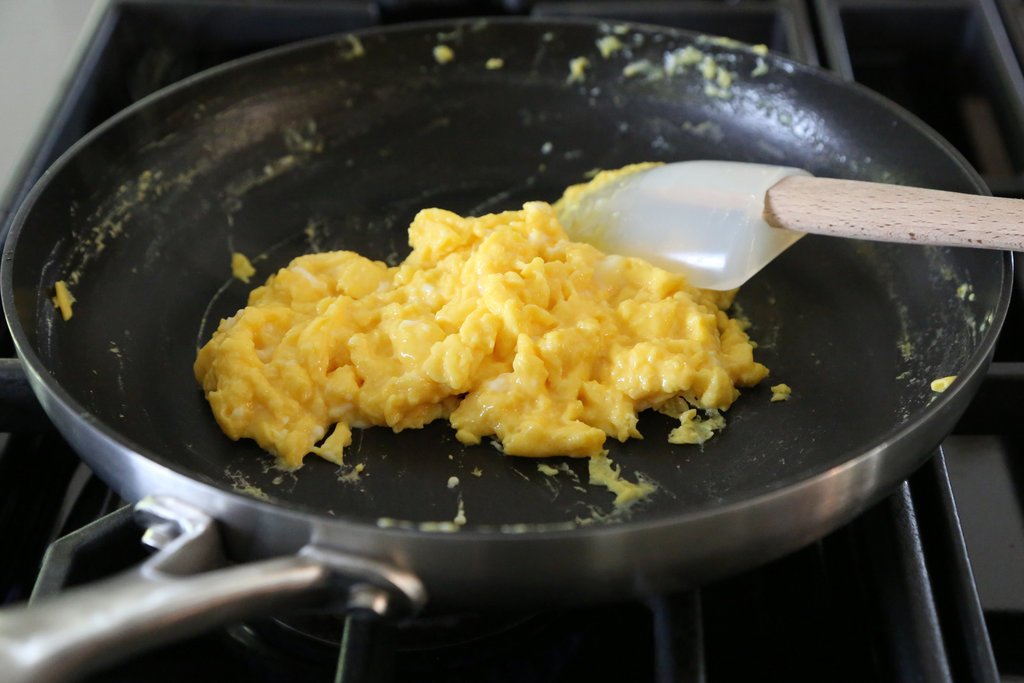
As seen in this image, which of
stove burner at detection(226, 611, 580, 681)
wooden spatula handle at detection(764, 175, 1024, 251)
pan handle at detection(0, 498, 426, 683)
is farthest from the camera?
wooden spatula handle at detection(764, 175, 1024, 251)

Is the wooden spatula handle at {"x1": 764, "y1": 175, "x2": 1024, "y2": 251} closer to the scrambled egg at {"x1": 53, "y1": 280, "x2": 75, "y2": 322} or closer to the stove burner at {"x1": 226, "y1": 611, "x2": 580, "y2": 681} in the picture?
the stove burner at {"x1": 226, "y1": 611, "x2": 580, "y2": 681}

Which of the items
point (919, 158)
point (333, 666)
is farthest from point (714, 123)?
point (333, 666)

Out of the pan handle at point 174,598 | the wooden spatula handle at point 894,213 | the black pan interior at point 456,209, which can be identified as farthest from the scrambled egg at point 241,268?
the wooden spatula handle at point 894,213

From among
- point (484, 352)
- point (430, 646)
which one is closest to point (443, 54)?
point (484, 352)

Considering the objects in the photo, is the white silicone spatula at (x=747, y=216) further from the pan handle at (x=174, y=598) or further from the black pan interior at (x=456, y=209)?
the pan handle at (x=174, y=598)

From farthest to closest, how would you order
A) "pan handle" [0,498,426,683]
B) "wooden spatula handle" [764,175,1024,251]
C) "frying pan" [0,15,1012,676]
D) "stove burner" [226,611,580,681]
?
"wooden spatula handle" [764,175,1024,251], "stove burner" [226,611,580,681], "frying pan" [0,15,1012,676], "pan handle" [0,498,426,683]

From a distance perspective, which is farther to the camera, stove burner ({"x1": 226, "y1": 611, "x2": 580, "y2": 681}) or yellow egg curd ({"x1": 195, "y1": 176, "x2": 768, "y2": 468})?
yellow egg curd ({"x1": 195, "y1": 176, "x2": 768, "y2": 468})

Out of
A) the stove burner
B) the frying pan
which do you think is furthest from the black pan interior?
the stove burner
